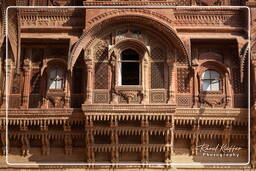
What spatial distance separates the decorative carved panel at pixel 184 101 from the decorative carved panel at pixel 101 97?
196 centimetres

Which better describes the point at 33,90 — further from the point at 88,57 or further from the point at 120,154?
the point at 120,154

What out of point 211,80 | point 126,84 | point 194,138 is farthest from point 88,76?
point 211,80

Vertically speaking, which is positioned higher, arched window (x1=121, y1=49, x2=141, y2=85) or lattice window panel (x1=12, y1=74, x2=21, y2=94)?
arched window (x1=121, y1=49, x2=141, y2=85)

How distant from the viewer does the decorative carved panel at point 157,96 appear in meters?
13.9

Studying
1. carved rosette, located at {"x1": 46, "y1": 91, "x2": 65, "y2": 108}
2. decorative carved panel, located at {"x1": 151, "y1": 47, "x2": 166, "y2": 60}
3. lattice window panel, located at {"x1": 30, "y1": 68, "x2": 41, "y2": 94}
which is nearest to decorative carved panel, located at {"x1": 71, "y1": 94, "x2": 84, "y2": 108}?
carved rosette, located at {"x1": 46, "y1": 91, "x2": 65, "y2": 108}

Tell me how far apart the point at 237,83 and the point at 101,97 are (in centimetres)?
384

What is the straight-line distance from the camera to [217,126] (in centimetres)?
1430

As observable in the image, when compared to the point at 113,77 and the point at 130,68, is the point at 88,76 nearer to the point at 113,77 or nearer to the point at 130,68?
the point at 113,77

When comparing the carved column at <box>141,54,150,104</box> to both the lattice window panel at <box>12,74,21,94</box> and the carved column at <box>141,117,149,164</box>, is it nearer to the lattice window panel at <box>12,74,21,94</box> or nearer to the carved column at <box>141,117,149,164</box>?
the carved column at <box>141,117,149,164</box>

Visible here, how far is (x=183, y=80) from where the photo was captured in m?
14.5

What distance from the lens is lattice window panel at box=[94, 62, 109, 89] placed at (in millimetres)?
14141

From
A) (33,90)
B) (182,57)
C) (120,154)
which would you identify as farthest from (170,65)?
(33,90)

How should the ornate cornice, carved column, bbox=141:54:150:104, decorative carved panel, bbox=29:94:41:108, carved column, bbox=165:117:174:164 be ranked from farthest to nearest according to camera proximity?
the ornate cornice < decorative carved panel, bbox=29:94:41:108 < carved column, bbox=141:54:150:104 < carved column, bbox=165:117:174:164

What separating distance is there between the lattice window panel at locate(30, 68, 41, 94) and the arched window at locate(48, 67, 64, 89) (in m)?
0.34
